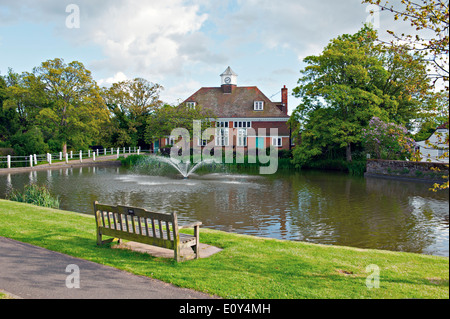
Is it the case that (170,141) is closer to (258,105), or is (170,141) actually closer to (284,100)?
(258,105)

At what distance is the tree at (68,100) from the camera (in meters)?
45.9

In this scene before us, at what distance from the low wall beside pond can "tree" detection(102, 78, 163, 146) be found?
42730 mm

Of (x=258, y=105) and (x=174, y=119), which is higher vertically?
(x=258, y=105)

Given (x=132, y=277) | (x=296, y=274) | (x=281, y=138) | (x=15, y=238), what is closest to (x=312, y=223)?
(x=296, y=274)

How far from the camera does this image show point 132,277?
6734 mm

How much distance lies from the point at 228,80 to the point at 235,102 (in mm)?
4041

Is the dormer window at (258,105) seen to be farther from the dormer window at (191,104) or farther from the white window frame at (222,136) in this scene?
the dormer window at (191,104)

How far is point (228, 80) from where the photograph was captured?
5828cm

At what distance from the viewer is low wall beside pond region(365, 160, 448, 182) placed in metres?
29.0

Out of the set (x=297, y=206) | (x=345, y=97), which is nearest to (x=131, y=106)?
(x=345, y=97)

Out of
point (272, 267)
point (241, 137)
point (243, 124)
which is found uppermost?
point (243, 124)

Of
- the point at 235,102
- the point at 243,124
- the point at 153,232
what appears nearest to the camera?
the point at 153,232
